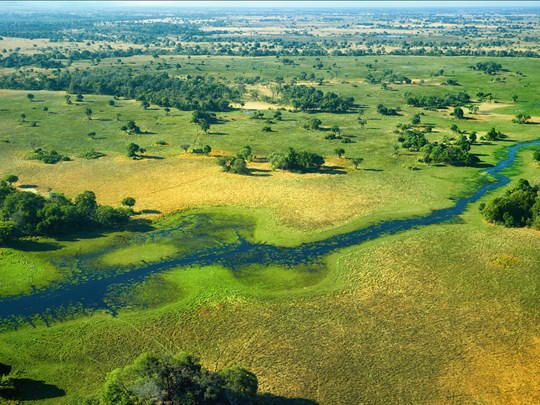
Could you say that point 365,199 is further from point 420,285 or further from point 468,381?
point 468,381

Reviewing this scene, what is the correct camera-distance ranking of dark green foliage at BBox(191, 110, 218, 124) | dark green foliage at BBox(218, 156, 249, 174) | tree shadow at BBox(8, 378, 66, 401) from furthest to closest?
dark green foliage at BBox(191, 110, 218, 124) → dark green foliage at BBox(218, 156, 249, 174) → tree shadow at BBox(8, 378, 66, 401)

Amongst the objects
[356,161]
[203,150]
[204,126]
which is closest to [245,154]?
[203,150]

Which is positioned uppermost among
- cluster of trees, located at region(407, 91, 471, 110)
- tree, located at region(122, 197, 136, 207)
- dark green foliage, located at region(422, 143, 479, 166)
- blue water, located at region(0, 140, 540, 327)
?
cluster of trees, located at region(407, 91, 471, 110)

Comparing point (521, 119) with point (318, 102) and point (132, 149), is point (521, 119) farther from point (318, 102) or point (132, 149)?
point (132, 149)

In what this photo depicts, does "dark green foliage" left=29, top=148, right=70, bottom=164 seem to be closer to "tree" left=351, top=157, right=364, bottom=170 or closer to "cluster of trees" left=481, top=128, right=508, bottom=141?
"tree" left=351, top=157, right=364, bottom=170

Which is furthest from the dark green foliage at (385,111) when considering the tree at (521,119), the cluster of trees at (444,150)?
the cluster of trees at (444,150)

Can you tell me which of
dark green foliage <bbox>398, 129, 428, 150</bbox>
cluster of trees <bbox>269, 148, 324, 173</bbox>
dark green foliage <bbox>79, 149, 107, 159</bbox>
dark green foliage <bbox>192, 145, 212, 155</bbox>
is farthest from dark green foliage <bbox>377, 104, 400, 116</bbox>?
dark green foliage <bbox>79, 149, 107, 159</bbox>
